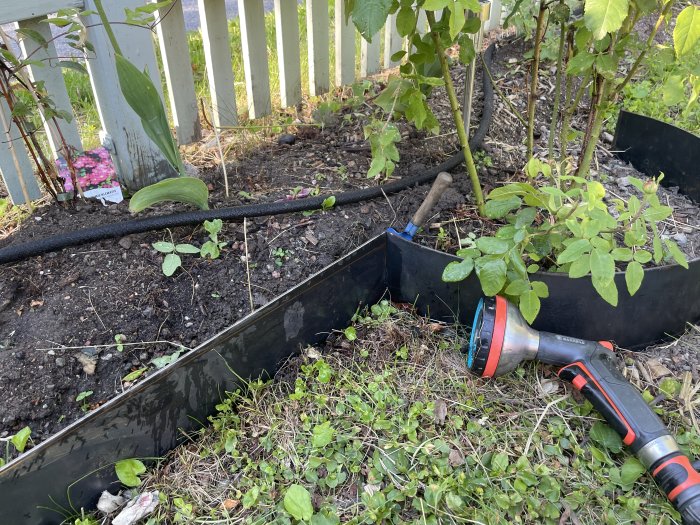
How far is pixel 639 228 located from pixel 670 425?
1.72ft

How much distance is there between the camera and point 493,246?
1332 millimetres

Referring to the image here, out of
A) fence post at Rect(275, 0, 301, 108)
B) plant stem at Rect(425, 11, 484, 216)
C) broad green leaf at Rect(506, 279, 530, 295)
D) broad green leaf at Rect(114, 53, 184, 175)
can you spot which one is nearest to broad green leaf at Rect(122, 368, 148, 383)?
broad green leaf at Rect(114, 53, 184, 175)

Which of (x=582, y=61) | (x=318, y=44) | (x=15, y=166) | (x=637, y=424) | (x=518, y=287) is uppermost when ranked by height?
(x=582, y=61)

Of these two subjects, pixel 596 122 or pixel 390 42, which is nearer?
pixel 596 122

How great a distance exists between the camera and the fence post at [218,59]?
6.59ft

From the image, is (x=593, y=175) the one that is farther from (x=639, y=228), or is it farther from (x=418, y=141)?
(x=639, y=228)

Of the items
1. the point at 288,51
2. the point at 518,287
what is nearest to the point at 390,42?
the point at 288,51

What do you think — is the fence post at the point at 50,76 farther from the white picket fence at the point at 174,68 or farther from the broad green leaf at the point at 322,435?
the broad green leaf at the point at 322,435

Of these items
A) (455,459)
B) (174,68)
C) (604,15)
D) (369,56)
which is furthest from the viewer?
(369,56)

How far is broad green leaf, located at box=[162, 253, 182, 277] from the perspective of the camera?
1.53 meters

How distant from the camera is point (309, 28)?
2.44 metres

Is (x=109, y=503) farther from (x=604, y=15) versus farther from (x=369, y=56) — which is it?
(x=369, y=56)

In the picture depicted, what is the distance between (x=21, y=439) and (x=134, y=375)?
27 centimetres

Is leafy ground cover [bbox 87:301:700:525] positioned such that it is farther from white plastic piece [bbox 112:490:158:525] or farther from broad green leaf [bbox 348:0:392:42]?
broad green leaf [bbox 348:0:392:42]
